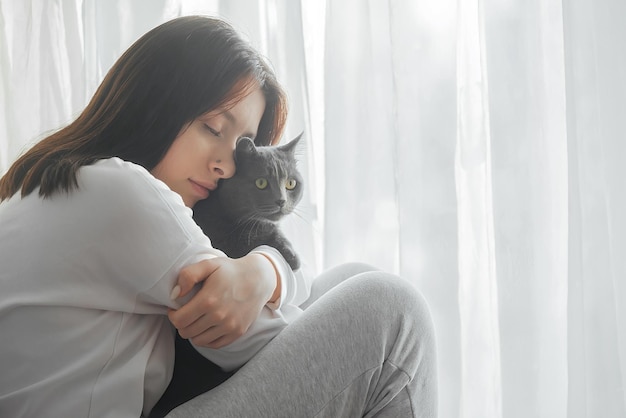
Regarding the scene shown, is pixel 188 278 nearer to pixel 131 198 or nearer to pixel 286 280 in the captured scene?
pixel 131 198

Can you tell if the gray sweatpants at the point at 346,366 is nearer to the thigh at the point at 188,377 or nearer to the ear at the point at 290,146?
the thigh at the point at 188,377

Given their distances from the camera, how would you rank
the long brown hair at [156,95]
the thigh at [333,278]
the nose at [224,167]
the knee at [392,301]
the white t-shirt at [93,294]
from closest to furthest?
the white t-shirt at [93,294], the knee at [392,301], the long brown hair at [156,95], the nose at [224,167], the thigh at [333,278]

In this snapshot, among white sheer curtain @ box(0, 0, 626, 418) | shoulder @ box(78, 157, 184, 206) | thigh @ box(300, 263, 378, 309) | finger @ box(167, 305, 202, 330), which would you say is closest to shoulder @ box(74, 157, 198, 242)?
shoulder @ box(78, 157, 184, 206)

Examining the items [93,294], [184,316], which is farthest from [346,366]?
[93,294]

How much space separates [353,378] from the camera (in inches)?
34.4

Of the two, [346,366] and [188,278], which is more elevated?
[188,278]

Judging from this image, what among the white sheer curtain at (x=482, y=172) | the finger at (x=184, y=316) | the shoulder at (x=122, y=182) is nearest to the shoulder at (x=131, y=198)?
the shoulder at (x=122, y=182)

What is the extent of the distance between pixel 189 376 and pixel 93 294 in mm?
238

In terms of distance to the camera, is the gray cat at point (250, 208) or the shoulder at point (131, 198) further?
the gray cat at point (250, 208)

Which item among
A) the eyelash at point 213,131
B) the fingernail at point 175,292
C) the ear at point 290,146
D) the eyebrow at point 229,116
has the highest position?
the eyebrow at point 229,116

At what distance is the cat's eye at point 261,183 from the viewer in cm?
117

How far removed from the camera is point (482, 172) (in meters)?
1.51

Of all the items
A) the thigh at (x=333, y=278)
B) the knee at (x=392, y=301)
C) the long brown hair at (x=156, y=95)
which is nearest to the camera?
the knee at (x=392, y=301)

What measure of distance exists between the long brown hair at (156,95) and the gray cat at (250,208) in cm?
13
